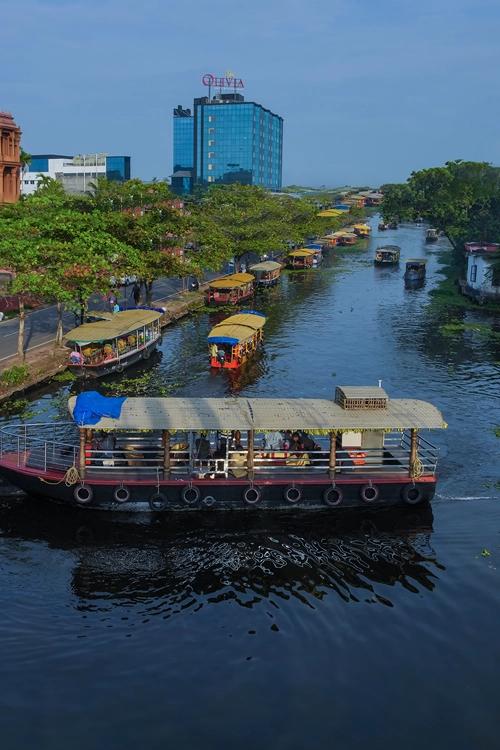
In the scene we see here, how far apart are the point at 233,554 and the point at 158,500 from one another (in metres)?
3.89

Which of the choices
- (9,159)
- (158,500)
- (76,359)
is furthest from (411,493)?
(9,159)

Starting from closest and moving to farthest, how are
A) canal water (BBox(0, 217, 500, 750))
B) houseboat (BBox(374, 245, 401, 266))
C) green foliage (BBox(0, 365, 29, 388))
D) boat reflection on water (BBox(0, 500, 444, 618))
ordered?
canal water (BBox(0, 217, 500, 750)) → boat reflection on water (BBox(0, 500, 444, 618)) → green foliage (BBox(0, 365, 29, 388)) → houseboat (BBox(374, 245, 401, 266))

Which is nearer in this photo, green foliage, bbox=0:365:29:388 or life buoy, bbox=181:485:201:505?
life buoy, bbox=181:485:201:505

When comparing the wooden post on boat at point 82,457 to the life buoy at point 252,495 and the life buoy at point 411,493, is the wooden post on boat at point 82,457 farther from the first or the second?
the life buoy at point 411,493

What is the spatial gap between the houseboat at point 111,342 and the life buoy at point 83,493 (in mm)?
20176

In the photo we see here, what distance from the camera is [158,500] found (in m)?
29.4

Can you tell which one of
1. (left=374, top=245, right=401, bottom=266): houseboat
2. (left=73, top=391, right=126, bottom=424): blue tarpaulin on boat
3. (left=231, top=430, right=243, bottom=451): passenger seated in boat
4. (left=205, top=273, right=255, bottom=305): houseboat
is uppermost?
(left=374, top=245, right=401, bottom=266): houseboat

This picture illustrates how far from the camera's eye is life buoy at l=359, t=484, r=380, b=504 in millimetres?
30078

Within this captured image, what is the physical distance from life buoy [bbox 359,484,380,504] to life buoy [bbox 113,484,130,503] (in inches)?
354

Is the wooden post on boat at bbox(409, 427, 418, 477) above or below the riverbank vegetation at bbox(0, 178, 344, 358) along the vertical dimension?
below

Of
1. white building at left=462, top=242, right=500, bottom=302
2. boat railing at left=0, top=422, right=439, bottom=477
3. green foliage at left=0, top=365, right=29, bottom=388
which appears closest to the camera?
boat railing at left=0, top=422, right=439, bottom=477

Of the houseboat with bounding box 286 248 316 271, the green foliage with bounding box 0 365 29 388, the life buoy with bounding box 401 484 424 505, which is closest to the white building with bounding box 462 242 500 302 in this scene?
the houseboat with bounding box 286 248 316 271

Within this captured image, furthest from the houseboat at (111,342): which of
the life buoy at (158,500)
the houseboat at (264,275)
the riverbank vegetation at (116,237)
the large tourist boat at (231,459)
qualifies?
the houseboat at (264,275)

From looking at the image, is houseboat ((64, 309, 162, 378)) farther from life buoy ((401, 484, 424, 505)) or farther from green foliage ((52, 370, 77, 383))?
life buoy ((401, 484, 424, 505))
